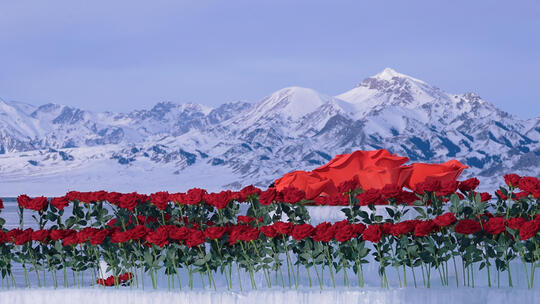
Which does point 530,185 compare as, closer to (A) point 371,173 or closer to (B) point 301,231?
(A) point 371,173

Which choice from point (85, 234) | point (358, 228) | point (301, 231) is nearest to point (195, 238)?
point (301, 231)

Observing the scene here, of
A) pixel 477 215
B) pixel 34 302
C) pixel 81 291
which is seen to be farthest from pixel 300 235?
pixel 34 302

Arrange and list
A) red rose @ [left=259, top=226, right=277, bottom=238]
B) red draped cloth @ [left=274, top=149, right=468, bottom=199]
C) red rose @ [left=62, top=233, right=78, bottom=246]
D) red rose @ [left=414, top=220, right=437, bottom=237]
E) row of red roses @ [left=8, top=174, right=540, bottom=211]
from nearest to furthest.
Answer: red rose @ [left=414, top=220, right=437, bottom=237] → red rose @ [left=259, top=226, right=277, bottom=238] → row of red roses @ [left=8, top=174, right=540, bottom=211] → red rose @ [left=62, top=233, right=78, bottom=246] → red draped cloth @ [left=274, top=149, right=468, bottom=199]

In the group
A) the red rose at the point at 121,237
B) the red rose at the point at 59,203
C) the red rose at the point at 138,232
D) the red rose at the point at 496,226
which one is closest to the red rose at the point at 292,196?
the red rose at the point at 138,232

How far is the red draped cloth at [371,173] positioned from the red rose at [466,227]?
113 inches

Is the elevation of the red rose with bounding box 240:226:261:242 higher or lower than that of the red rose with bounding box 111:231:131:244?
lower

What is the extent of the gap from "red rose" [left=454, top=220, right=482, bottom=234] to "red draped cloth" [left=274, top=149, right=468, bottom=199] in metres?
2.87

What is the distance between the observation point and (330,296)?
29.4 feet

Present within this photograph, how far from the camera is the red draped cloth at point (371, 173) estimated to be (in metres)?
12.2

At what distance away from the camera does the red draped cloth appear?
479 inches

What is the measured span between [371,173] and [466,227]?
128 inches

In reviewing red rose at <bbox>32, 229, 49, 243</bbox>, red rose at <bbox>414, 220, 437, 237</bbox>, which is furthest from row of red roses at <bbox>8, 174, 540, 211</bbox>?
red rose at <bbox>414, 220, 437, 237</bbox>

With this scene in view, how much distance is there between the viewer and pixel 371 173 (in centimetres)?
1226

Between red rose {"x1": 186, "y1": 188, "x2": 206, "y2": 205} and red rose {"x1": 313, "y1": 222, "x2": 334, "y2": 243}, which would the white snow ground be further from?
red rose {"x1": 186, "y1": 188, "x2": 206, "y2": 205}
